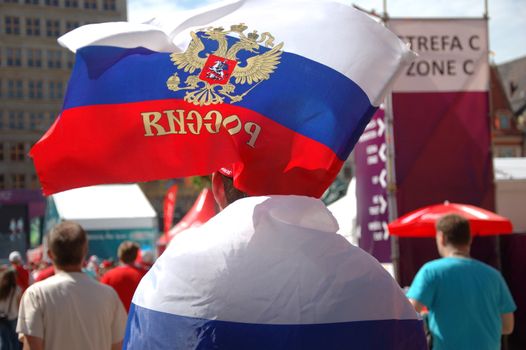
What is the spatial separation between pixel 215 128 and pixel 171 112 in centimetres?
13

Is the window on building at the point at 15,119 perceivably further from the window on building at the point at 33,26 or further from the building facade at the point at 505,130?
the building facade at the point at 505,130

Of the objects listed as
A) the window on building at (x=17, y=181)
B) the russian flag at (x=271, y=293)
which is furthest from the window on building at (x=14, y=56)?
the russian flag at (x=271, y=293)

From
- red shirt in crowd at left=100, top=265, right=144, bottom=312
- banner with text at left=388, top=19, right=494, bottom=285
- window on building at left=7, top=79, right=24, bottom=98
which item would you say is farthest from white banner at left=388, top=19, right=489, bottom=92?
window on building at left=7, top=79, right=24, bottom=98

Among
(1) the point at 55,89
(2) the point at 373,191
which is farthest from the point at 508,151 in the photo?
(2) the point at 373,191

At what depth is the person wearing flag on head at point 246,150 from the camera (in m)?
1.73

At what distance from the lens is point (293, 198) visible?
1841 millimetres

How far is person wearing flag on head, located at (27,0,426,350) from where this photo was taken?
173 centimetres

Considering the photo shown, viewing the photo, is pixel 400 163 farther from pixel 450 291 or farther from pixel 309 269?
pixel 309 269

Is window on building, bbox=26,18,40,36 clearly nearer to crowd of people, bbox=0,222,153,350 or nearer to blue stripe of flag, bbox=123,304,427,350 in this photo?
crowd of people, bbox=0,222,153,350

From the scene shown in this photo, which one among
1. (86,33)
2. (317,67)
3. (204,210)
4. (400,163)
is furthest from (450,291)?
(204,210)

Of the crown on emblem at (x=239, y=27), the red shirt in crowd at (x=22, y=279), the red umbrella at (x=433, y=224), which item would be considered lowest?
the red shirt in crowd at (x=22, y=279)

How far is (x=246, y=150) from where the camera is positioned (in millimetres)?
1916

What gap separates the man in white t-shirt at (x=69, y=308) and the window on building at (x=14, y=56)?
78870 mm

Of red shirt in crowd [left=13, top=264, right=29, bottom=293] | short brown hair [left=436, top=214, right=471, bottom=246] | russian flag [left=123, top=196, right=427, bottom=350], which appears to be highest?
russian flag [left=123, top=196, right=427, bottom=350]
